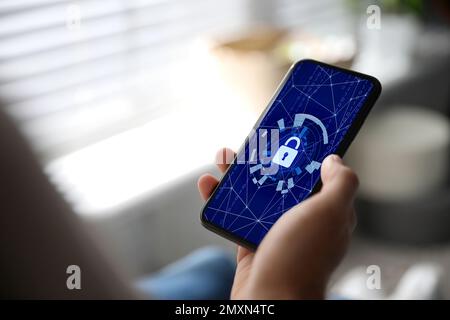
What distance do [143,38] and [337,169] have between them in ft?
2.74

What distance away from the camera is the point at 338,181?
0.35m

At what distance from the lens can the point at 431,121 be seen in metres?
1.48

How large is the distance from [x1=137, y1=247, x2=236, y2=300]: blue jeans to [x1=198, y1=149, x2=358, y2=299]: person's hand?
401 millimetres

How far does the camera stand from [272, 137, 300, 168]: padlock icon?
38 centimetres

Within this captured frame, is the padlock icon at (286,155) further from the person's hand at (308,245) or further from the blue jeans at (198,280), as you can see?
the blue jeans at (198,280)

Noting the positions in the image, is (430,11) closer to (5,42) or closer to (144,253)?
(144,253)

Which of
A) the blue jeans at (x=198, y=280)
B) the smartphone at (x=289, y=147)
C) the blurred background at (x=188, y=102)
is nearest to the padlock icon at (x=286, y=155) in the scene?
the smartphone at (x=289, y=147)

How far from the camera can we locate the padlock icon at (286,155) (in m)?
0.38

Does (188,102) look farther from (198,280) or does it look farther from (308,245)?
(308,245)

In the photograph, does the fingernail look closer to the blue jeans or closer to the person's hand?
the person's hand

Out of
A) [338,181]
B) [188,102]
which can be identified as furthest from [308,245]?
[188,102]

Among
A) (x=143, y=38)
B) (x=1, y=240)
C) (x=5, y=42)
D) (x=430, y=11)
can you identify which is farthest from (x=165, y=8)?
(x=1, y=240)

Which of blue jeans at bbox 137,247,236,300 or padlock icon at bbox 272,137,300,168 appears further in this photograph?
blue jeans at bbox 137,247,236,300

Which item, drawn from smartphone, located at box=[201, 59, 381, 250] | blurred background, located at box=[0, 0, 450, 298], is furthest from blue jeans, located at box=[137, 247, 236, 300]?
smartphone, located at box=[201, 59, 381, 250]
